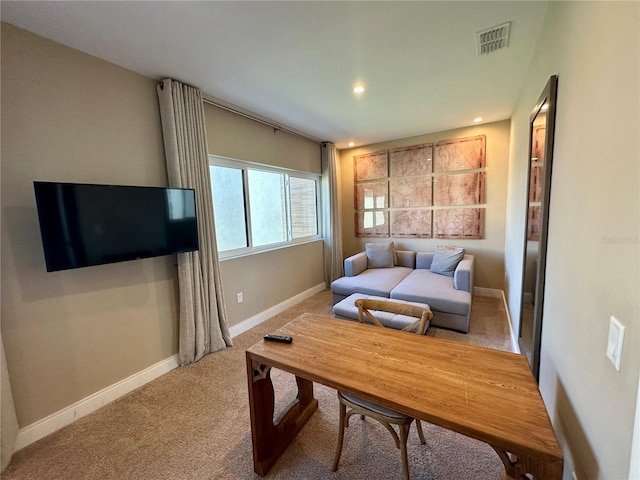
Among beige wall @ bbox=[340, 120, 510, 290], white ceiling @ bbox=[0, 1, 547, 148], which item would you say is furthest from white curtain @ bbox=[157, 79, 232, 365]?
beige wall @ bbox=[340, 120, 510, 290]

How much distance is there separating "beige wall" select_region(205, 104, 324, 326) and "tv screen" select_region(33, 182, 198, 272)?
2.60ft

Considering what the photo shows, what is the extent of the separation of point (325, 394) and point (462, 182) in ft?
12.0

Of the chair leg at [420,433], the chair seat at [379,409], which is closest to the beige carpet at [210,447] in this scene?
the chair leg at [420,433]

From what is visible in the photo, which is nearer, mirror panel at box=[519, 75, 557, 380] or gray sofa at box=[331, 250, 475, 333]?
mirror panel at box=[519, 75, 557, 380]

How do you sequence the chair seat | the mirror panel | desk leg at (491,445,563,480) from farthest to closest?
the mirror panel < the chair seat < desk leg at (491,445,563,480)

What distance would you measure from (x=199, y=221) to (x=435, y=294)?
2715 millimetres

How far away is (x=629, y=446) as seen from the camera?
0.61 meters

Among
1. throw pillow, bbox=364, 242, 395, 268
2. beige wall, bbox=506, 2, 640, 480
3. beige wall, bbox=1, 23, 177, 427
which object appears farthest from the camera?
throw pillow, bbox=364, 242, 395, 268

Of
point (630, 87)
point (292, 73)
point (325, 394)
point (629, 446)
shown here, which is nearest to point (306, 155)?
point (292, 73)

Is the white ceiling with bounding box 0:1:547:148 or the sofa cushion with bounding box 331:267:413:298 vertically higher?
the white ceiling with bounding box 0:1:547:148

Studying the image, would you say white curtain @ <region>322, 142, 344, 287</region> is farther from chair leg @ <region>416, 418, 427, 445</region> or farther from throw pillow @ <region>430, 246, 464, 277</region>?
chair leg @ <region>416, 418, 427, 445</region>

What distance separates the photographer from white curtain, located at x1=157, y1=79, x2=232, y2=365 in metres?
2.29

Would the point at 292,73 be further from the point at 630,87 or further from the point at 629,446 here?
the point at 629,446

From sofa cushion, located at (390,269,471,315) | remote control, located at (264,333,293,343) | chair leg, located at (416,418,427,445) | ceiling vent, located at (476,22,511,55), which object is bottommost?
chair leg, located at (416,418,427,445)
